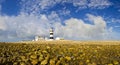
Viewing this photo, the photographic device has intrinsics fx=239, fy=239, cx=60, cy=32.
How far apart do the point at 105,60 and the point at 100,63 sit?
0.61 m

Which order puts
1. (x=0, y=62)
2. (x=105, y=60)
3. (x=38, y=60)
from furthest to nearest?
1. (x=105, y=60)
2. (x=38, y=60)
3. (x=0, y=62)

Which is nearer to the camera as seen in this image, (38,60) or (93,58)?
(38,60)

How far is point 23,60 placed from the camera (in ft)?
32.3

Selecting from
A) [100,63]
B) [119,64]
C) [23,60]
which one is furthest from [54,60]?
[119,64]

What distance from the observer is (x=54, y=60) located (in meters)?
9.61

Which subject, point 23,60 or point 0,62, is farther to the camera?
point 23,60

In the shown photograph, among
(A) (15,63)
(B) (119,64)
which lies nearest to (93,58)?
(B) (119,64)

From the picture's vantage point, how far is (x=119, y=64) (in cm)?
1021

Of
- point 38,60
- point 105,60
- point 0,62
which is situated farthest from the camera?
point 105,60

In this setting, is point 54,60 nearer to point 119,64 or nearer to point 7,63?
point 7,63

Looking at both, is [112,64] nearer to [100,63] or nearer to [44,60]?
[100,63]

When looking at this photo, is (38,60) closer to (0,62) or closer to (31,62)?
(31,62)

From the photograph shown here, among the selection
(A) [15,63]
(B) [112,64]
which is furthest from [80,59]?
(A) [15,63]

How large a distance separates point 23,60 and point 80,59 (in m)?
2.63
